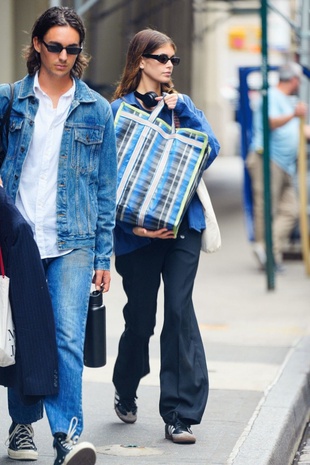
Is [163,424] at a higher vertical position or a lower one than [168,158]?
lower

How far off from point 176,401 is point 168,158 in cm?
108

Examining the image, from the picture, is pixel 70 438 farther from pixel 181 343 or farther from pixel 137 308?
pixel 137 308

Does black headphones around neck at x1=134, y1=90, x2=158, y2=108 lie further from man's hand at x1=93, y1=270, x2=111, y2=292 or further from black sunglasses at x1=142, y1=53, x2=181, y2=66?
man's hand at x1=93, y1=270, x2=111, y2=292

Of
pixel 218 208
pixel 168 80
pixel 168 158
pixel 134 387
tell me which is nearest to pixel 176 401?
pixel 134 387

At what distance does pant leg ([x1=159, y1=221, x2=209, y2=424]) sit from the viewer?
5.06m

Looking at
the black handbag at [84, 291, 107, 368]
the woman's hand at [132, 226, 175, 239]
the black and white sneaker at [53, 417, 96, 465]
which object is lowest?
the black and white sneaker at [53, 417, 96, 465]

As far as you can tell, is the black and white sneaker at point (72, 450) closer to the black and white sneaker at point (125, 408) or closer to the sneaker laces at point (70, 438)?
the sneaker laces at point (70, 438)

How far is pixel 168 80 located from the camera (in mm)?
5117

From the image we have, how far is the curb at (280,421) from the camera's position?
4863 mm

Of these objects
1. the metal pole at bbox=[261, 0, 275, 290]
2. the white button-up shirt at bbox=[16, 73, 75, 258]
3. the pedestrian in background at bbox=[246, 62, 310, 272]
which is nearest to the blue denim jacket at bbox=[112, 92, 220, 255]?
the white button-up shirt at bbox=[16, 73, 75, 258]

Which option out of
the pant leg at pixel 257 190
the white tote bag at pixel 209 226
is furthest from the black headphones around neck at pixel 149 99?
the pant leg at pixel 257 190

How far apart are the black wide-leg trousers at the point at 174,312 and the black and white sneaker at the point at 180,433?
0.04m

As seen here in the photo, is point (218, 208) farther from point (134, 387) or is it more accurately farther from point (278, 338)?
point (134, 387)

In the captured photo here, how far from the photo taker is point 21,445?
4.70m
